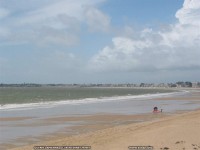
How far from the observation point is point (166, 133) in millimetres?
12789

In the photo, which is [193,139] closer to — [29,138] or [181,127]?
[181,127]

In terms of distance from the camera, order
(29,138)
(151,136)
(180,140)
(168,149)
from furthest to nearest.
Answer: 1. (29,138)
2. (151,136)
3. (180,140)
4. (168,149)

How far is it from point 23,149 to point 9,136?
4.43 metres

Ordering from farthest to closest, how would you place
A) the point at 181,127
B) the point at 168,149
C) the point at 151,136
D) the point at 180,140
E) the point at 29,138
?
the point at 29,138 < the point at 181,127 < the point at 151,136 < the point at 180,140 < the point at 168,149

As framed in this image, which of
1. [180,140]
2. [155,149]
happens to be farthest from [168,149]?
[180,140]

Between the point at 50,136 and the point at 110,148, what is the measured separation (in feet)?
19.8

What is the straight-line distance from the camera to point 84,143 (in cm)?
1269

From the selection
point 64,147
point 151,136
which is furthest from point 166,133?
point 64,147

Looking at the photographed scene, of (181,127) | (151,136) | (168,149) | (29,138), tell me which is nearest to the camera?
(168,149)

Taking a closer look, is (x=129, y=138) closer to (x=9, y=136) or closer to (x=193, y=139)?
(x=193, y=139)

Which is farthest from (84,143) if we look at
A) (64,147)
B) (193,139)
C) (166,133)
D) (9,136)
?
(9,136)

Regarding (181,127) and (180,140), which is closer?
(180,140)

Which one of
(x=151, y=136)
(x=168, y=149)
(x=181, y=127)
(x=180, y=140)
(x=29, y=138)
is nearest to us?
(x=168, y=149)

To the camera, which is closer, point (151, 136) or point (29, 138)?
point (151, 136)
